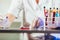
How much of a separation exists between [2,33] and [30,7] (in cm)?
36

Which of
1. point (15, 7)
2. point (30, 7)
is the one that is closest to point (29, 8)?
point (30, 7)

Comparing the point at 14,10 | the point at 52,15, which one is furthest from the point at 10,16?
the point at 52,15

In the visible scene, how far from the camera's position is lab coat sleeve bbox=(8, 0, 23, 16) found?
1.08 meters

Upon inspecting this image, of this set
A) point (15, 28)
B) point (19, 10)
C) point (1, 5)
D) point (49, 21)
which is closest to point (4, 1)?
point (1, 5)

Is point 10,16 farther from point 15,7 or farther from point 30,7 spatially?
point 30,7

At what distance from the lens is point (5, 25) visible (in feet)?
3.51

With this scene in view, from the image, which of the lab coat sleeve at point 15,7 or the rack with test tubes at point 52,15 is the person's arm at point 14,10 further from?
the rack with test tubes at point 52,15

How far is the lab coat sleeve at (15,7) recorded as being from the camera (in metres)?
1.08

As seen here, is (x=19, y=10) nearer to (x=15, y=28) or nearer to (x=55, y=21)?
(x=15, y=28)

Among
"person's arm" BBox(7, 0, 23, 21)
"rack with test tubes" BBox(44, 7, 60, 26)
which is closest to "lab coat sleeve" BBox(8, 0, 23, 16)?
"person's arm" BBox(7, 0, 23, 21)

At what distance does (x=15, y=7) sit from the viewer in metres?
1.07

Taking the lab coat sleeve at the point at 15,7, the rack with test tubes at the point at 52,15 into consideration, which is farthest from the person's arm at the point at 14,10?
the rack with test tubes at the point at 52,15

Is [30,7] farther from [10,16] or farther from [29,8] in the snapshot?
[10,16]

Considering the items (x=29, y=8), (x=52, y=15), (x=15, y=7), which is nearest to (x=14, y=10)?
(x=15, y=7)
